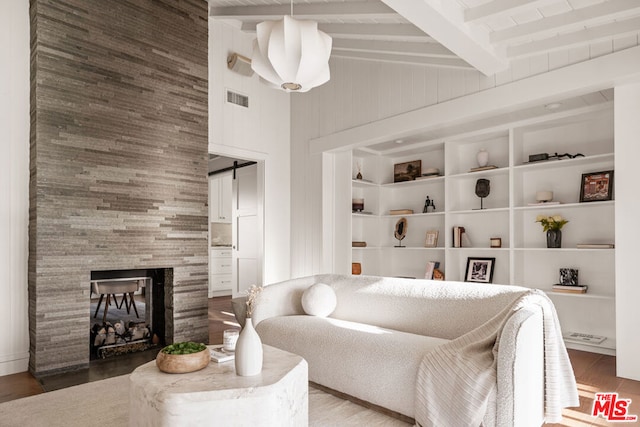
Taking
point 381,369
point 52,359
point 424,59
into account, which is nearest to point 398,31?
point 424,59

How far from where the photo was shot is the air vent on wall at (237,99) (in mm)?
5445

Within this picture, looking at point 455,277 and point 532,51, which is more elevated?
point 532,51

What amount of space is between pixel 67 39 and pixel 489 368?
4.10 m

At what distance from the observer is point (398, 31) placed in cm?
412

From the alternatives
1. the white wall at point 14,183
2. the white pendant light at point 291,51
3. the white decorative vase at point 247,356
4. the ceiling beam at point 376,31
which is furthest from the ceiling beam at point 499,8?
the white wall at point 14,183

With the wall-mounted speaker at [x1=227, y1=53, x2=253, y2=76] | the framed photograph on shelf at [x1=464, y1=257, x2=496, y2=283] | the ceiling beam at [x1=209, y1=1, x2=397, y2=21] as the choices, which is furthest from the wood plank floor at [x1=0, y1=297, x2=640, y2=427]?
the wall-mounted speaker at [x1=227, y1=53, x2=253, y2=76]

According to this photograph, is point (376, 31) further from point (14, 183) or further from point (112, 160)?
point (14, 183)

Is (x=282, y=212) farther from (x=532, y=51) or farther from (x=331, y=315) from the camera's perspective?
(x=532, y=51)

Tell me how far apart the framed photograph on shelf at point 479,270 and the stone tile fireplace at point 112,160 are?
10.1ft

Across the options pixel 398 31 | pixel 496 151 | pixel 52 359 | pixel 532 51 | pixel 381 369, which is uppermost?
pixel 398 31

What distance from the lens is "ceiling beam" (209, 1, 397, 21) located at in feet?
12.4

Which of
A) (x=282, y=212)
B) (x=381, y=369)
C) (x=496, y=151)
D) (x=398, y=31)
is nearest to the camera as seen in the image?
(x=381, y=369)

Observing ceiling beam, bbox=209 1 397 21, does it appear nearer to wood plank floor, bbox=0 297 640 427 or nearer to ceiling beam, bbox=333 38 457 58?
ceiling beam, bbox=333 38 457 58

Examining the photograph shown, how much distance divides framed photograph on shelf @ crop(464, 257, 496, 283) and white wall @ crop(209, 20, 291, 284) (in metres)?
2.37
